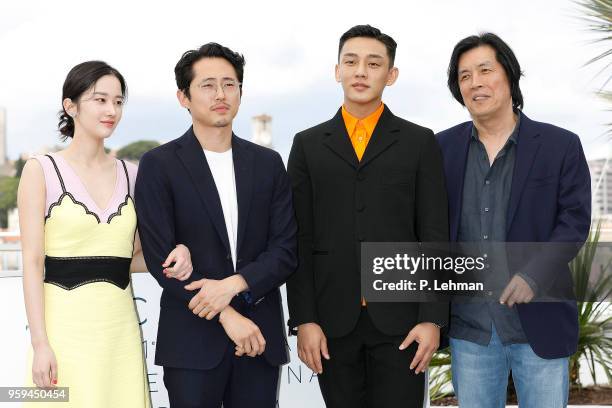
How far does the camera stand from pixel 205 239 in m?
2.76

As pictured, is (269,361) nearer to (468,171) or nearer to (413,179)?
(413,179)

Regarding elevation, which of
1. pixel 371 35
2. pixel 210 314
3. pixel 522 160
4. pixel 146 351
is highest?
pixel 371 35

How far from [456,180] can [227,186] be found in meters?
1.06

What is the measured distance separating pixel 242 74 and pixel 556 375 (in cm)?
194

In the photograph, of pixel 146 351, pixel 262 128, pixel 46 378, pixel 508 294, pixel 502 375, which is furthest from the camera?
pixel 262 128

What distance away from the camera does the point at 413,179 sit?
2.93 metres

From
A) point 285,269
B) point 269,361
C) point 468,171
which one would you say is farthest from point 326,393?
point 468,171

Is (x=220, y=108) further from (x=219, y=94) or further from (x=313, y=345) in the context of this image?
(x=313, y=345)

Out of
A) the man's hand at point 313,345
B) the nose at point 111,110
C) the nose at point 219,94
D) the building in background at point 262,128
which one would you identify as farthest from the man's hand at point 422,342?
the building in background at point 262,128

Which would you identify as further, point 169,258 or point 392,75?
point 392,75

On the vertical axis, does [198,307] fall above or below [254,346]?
above

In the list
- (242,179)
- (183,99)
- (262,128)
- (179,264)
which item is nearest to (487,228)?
(242,179)

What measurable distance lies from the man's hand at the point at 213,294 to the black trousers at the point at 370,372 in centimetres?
54

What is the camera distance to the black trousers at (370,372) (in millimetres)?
2857
